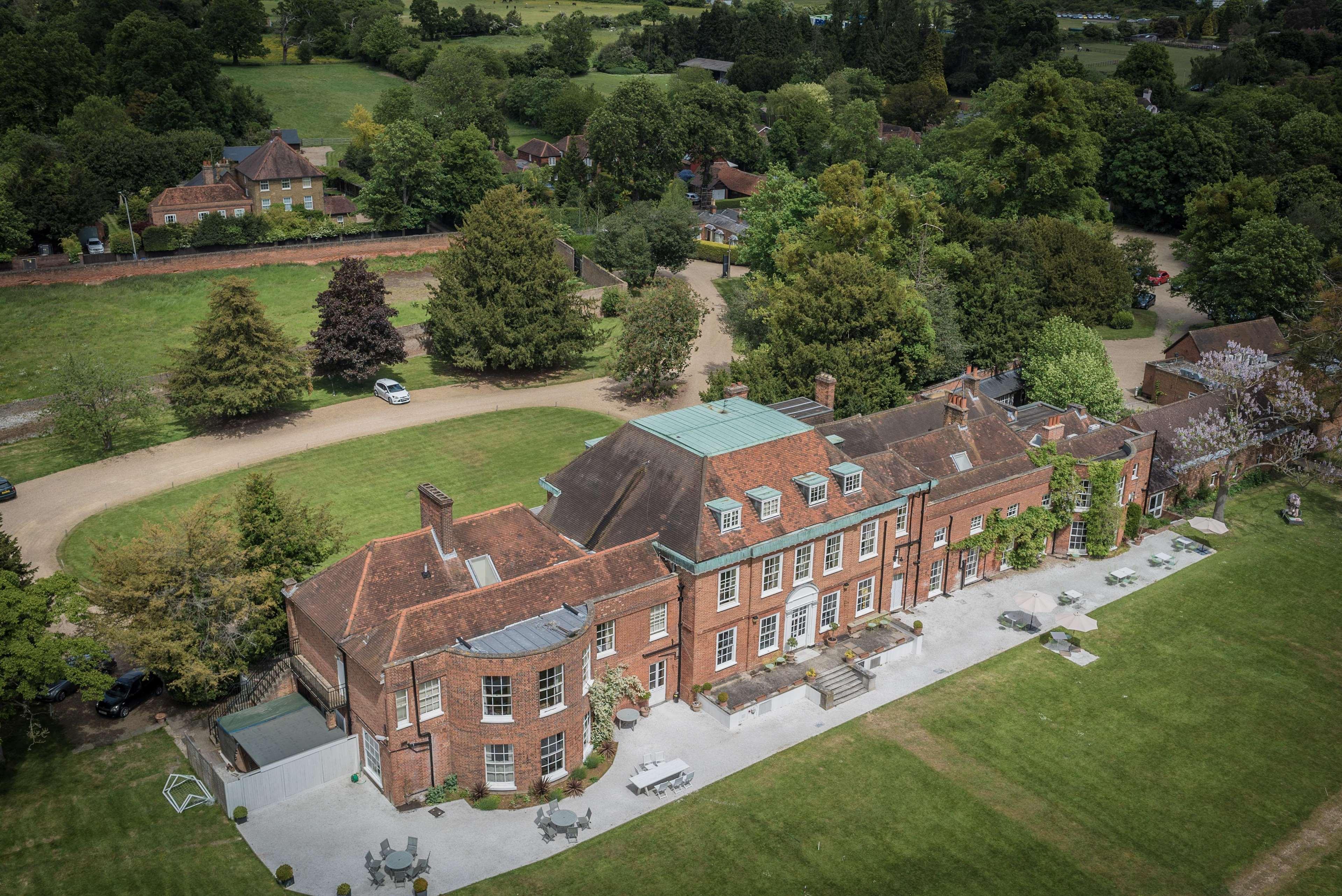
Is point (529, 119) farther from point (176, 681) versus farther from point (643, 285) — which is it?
point (176, 681)

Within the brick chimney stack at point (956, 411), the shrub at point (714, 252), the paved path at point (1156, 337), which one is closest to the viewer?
the brick chimney stack at point (956, 411)

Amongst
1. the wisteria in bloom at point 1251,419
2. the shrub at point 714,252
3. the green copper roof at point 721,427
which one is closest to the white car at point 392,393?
the green copper roof at point 721,427

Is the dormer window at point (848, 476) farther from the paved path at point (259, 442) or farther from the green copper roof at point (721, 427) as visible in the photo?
the paved path at point (259, 442)

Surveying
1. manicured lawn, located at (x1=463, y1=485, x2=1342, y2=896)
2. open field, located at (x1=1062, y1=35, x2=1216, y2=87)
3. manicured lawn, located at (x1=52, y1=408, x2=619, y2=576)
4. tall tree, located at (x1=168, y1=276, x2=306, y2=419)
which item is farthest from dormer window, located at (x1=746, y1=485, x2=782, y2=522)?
open field, located at (x1=1062, y1=35, x2=1216, y2=87)

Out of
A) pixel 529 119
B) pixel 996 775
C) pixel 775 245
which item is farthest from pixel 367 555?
pixel 529 119

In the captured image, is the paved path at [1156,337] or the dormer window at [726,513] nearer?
the dormer window at [726,513]

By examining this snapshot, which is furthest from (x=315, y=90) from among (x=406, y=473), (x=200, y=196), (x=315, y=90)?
(x=406, y=473)

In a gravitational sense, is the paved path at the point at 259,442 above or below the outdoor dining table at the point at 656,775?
above

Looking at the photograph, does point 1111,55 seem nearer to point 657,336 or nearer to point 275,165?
point 275,165
